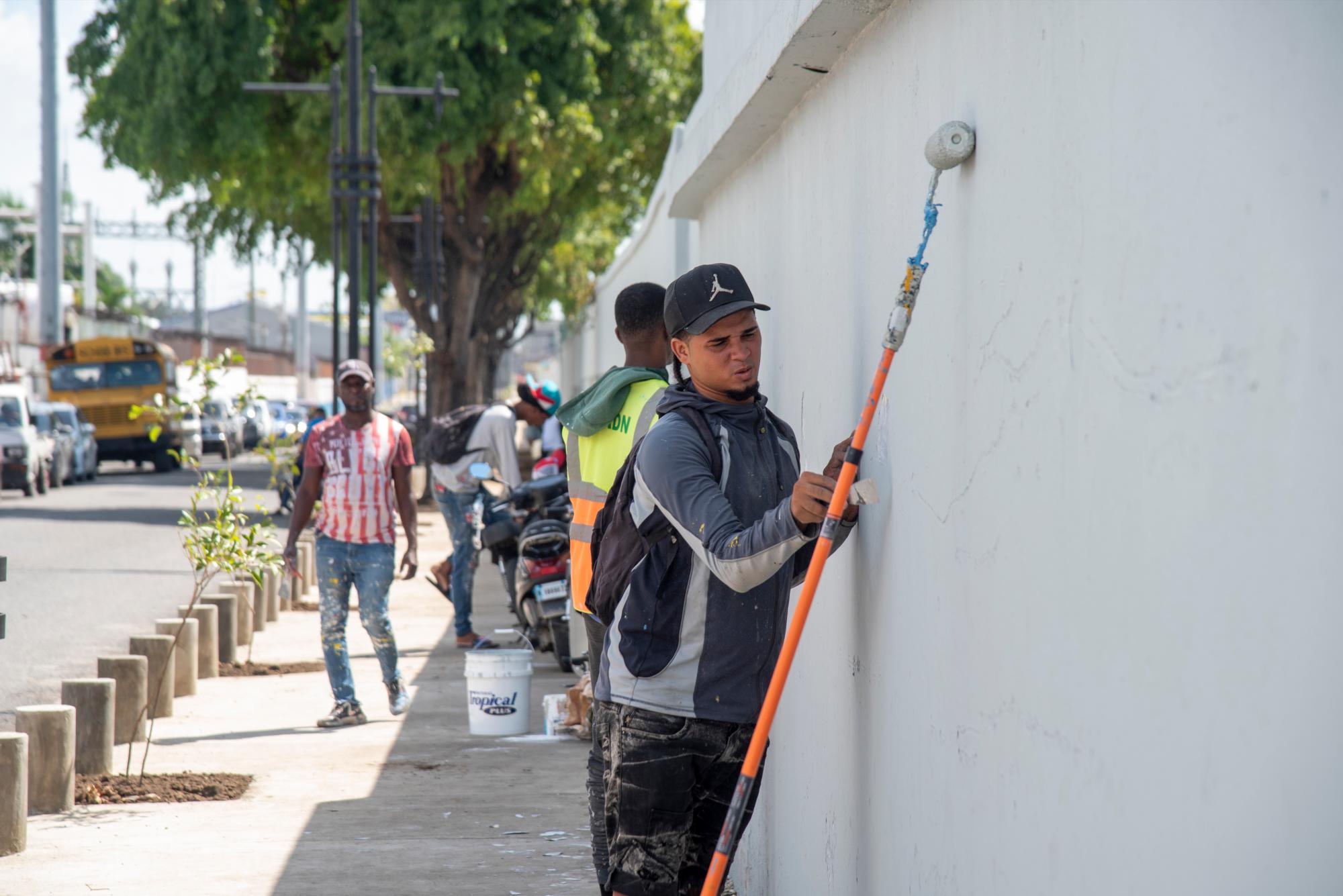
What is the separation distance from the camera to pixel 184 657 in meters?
9.53

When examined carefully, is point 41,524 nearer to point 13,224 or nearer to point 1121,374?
point 1121,374

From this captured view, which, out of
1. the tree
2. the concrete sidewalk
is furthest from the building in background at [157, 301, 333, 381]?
the concrete sidewalk

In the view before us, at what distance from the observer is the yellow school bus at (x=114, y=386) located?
1531 inches

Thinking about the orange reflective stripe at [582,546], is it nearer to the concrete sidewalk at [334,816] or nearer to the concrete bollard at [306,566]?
the concrete sidewalk at [334,816]

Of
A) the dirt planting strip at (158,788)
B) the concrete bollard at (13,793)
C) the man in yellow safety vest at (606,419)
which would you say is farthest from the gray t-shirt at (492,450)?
the man in yellow safety vest at (606,419)

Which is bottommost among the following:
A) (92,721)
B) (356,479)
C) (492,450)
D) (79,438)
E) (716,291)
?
(92,721)

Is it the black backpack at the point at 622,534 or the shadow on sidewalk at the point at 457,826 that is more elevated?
the black backpack at the point at 622,534

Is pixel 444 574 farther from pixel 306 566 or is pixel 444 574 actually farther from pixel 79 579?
pixel 79 579

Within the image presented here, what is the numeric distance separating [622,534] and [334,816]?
3662 mm

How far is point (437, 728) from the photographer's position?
8.61 meters

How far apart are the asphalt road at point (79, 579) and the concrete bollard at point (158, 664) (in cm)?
79

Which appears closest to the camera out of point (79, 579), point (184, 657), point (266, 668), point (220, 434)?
point (184, 657)

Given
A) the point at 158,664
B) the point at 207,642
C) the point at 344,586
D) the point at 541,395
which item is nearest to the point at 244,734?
the point at 158,664

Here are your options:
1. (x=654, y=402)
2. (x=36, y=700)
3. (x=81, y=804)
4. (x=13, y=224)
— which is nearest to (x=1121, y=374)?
(x=654, y=402)
